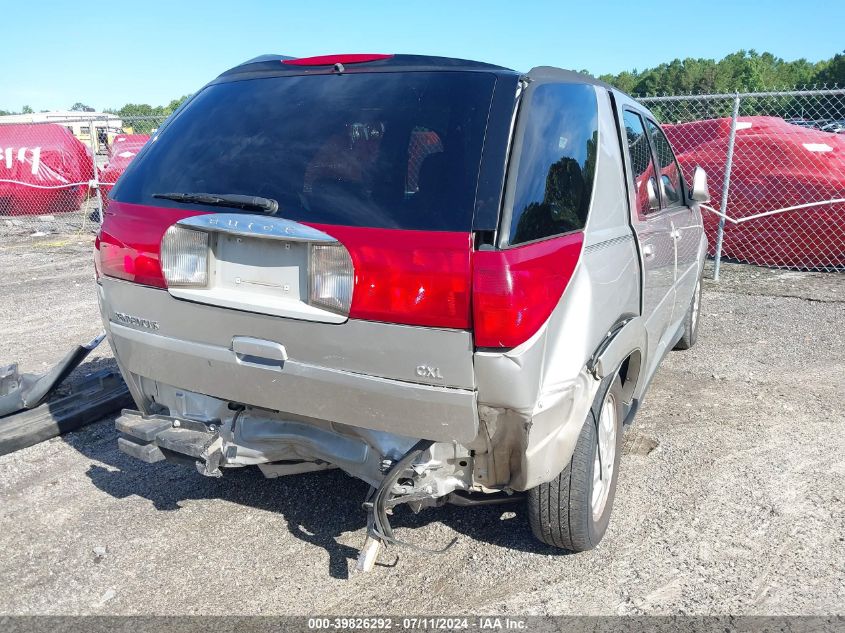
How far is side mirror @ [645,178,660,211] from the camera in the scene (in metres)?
3.72

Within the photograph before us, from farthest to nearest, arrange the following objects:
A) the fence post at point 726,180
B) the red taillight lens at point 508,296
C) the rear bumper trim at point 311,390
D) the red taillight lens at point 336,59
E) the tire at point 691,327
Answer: the fence post at point 726,180 → the tire at point 691,327 → the red taillight lens at point 336,59 → the rear bumper trim at point 311,390 → the red taillight lens at point 508,296

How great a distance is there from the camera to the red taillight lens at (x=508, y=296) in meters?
2.24

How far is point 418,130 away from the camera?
2.50 metres

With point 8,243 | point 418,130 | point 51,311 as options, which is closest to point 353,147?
point 418,130

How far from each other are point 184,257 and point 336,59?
0.97 metres

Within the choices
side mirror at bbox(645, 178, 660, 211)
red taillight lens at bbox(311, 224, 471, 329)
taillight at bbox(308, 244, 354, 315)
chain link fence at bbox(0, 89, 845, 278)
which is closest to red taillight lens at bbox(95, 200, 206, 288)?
taillight at bbox(308, 244, 354, 315)

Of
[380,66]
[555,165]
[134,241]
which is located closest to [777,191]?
[555,165]

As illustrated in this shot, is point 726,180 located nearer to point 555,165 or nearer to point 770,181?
point 770,181

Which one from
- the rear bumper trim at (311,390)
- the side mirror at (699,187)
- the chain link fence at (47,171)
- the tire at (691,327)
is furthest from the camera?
the chain link fence at (47,171)

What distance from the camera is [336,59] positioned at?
2.83 m

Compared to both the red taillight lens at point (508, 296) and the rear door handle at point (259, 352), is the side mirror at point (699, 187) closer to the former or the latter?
the red taillight lens at point (508, 296)

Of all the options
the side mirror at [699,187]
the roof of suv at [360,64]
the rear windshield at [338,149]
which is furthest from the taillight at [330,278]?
the side mirror at [699,187]

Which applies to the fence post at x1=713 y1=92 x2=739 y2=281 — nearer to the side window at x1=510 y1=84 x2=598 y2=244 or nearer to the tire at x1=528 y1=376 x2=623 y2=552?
the side window at x1=510 y1=84 x2=598 y2=244

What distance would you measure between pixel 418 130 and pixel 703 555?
2127 mm
